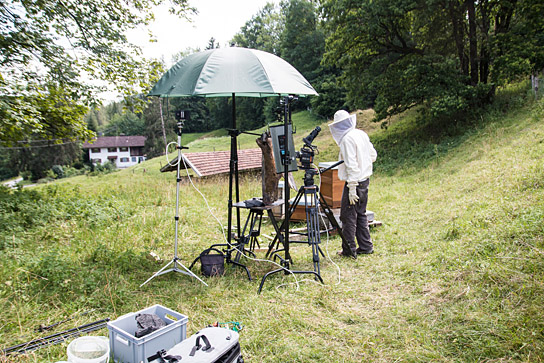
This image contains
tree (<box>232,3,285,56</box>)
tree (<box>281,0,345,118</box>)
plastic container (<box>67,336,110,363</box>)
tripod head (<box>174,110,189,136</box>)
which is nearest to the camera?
plastic container (<box>67,336,110,363</box>)

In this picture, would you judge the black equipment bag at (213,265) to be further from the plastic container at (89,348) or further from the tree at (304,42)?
the tree at (304,42)

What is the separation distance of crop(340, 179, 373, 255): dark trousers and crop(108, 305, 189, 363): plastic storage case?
2848 mm

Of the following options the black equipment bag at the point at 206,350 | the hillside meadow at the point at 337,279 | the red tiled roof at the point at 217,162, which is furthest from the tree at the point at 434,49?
the black equipment bag at the point at 206,350

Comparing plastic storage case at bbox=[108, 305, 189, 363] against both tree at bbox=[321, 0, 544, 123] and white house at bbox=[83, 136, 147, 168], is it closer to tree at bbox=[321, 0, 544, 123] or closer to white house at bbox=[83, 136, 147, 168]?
tree at bbox=[321, 0, 544, 123]

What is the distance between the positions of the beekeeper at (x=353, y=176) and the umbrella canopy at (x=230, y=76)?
2.77 ft

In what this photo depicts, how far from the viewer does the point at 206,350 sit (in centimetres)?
237

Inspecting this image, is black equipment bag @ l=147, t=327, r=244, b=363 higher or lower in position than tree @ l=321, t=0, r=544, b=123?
lower

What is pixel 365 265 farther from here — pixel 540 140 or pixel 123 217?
pixel 540 140

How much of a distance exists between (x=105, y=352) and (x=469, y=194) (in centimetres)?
668

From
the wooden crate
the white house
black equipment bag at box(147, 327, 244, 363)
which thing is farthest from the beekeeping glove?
the white house

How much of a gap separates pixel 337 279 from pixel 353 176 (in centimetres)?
145

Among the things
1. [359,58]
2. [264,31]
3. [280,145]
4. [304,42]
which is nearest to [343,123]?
[280,145]

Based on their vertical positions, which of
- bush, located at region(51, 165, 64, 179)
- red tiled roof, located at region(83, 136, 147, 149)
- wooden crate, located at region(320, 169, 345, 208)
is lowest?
bush, located at region(51, 165, 64, 179)

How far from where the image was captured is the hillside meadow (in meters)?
2.82
